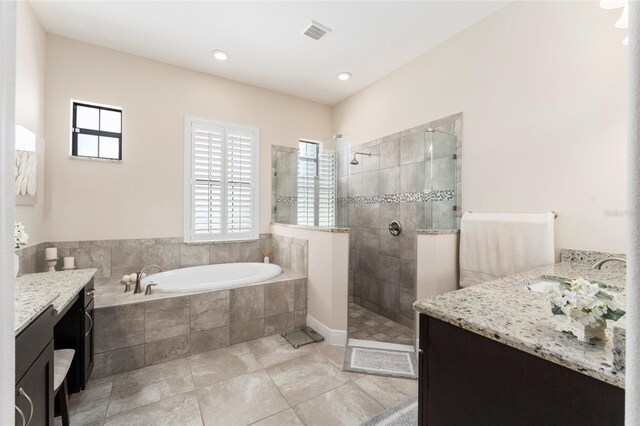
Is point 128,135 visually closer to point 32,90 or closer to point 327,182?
point 32,90

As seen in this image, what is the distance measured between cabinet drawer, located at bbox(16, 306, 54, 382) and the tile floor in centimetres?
237

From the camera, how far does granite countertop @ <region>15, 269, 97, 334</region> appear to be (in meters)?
1.08

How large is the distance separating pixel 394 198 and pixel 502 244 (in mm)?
1283

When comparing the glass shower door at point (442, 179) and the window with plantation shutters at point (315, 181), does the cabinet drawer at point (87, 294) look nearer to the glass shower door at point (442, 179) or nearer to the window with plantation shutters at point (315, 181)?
the window with plantation shutters at point (315, 181)

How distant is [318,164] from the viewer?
370cm

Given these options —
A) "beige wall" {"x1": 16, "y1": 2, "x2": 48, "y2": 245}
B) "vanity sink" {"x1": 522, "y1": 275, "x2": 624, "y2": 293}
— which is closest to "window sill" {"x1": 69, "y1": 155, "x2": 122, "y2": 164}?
"beige wall" {"x1": 16, "y1": 2, "x2": 48, "y2": 245}

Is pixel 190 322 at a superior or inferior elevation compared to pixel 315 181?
inferior

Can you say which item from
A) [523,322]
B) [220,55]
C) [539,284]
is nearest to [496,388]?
[523,322]

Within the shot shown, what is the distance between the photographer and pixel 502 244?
2.21m

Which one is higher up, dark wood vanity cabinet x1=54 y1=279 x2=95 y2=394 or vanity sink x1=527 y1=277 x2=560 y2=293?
vanity sink x1=527 y1=277 x2=560 y2=293

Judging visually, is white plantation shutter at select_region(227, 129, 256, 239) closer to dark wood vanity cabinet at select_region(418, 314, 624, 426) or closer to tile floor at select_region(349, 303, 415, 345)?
tile floor at select_region(349, 303, 415, 345)

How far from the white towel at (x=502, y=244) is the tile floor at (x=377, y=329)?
838mm

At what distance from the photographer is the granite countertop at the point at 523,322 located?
27.3 inches

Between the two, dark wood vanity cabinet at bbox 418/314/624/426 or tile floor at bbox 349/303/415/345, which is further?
tile floor at bbox 349/303/415/345
